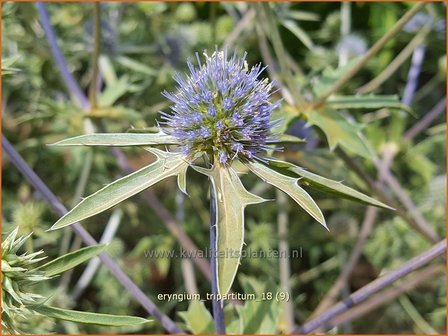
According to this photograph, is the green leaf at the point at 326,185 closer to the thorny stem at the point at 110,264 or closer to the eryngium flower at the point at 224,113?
the eryngium flower at the point at 224,113

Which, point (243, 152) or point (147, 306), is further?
point (147, 306)

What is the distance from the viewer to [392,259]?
1.57 m

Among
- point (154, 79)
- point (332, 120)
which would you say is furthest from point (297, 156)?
point (154, 79)

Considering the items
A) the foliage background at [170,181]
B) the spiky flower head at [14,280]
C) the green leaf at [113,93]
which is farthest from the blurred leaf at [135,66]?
the spiky flower head at [14,280]

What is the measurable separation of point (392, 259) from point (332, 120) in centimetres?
60

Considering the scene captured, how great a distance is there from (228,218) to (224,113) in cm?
17

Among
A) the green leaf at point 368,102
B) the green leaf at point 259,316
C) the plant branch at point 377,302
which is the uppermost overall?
the green leaf at point 368,102

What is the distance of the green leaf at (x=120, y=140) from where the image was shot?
2.47 feet

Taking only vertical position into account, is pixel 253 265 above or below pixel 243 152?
above

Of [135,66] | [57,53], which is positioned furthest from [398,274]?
[135,66]

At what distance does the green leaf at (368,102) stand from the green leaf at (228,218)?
405 mm

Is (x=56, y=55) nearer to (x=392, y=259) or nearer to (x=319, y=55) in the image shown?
(x=319, y=55)

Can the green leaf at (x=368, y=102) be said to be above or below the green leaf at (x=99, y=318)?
above

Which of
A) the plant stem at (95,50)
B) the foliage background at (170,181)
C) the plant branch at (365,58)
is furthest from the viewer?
the foliage background at (170,181)
